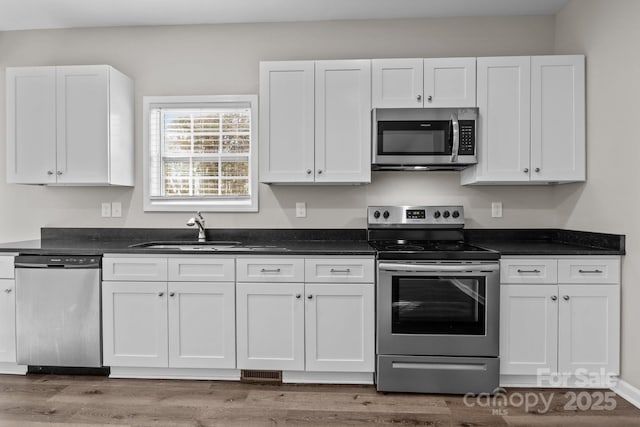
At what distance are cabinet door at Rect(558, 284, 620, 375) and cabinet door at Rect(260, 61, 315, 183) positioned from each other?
190 cm

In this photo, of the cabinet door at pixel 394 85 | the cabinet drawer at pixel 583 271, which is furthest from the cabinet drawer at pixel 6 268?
the cabinet drawer at pixel 583 271

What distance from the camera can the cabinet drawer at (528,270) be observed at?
269 centimetres

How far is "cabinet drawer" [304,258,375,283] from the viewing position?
2754 millimetres

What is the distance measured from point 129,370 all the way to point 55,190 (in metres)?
1.70

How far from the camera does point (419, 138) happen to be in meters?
3.01

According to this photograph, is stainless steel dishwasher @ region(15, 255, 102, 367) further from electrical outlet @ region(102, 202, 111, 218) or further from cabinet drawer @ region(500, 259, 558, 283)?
cabinet drawer @ region(500, 259, 558, 283)

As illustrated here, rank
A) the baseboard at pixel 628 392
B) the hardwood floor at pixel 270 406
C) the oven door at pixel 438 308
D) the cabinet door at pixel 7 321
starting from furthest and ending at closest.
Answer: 1. the cabinet door at pixel 7 321
2. the oven door at pixel 438 308
3. the baseboard at pixel 628 392
4. the hardwood floor at pixel 270 406

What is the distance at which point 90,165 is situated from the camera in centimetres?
316

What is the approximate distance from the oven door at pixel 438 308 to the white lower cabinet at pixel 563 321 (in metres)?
0.14

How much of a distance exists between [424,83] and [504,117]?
615 mm

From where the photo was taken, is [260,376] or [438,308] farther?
[260,376]

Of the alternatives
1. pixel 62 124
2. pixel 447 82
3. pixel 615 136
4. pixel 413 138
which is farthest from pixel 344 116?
pixel 62 124

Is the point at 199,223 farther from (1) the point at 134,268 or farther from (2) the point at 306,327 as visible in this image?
(2) the point at 306,327

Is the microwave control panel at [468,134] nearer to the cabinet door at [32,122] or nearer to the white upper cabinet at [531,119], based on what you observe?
the white upper cabinet at [531,119]
